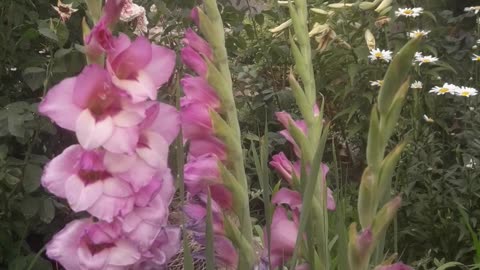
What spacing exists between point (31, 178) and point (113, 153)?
1585 mm

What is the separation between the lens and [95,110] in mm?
687

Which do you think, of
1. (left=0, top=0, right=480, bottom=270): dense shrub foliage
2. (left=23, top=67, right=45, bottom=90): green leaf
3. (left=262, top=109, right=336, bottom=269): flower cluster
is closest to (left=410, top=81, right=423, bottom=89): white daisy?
(left=0, top=0, right=480, bottom=270): dense shrub foliage

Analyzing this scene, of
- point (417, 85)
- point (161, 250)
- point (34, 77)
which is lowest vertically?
point (417, 85)

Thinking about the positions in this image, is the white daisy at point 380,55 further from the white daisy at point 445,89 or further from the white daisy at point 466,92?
the white daisy at point 466,92

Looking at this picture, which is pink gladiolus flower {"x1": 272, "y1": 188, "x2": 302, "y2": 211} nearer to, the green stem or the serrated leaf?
the green stem

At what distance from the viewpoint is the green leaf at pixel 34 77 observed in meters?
2.20

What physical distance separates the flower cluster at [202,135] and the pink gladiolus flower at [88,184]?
0.08 m

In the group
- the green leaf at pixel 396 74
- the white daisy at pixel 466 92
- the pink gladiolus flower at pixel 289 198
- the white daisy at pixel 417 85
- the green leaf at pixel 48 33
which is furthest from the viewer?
the white daisy at pixel 417 85

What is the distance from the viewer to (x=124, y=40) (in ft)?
2.22

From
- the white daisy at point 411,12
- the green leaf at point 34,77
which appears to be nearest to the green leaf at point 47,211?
the green leaf at point 34,77

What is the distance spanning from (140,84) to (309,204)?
0.17 m

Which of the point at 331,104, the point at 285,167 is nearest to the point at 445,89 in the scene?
the point at 331,104

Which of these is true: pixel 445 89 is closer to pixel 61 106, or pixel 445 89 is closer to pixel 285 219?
pixel 285 219

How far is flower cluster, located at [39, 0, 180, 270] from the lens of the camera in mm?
656
